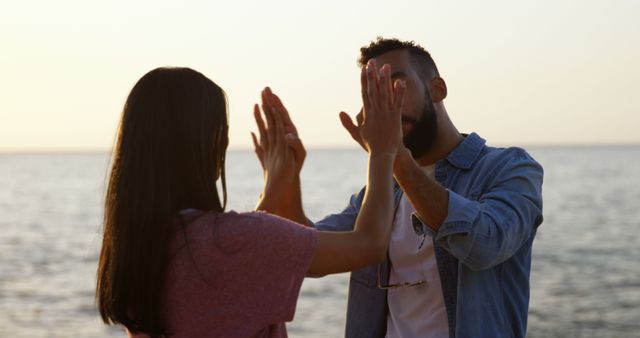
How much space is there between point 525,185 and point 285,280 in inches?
50.1

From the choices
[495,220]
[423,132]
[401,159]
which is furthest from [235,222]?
[423,132]

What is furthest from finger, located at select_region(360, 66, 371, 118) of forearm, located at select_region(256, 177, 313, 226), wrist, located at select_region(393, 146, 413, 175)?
forearm, located at select_region(256, 177, 313, 226)

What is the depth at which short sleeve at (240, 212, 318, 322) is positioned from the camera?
9.84 ft

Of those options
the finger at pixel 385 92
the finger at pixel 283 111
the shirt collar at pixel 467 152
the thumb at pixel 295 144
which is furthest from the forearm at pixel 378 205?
the shirt collar at pixel 467 152

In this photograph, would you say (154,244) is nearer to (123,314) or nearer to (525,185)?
(123,314)

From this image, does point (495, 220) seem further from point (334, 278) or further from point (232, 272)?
point (334, 278)

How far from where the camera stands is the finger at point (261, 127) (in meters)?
3.70

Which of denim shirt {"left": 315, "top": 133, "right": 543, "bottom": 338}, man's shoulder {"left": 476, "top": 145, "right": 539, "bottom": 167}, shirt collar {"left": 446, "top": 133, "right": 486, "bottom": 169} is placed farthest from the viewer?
shirt collar {"left": 446, "top": 133, "right": 486, "bottom": 169}

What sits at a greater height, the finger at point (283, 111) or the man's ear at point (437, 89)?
the man's ear at point (437, 89)

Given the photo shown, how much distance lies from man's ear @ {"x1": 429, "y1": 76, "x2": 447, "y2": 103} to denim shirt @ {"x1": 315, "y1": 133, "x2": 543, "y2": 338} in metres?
0.27

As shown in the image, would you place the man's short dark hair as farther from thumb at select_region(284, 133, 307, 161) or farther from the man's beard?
thumb at select_region(284, 133, 307, 161)

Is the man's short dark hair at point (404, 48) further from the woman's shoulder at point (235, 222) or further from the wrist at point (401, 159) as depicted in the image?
the woman's shoulder at point (235, 222)

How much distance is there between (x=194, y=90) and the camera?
10.1ft

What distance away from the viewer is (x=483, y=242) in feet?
12.0
